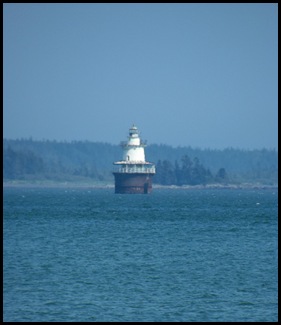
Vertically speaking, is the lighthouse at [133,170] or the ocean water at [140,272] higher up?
the lighthouse at [133,170]

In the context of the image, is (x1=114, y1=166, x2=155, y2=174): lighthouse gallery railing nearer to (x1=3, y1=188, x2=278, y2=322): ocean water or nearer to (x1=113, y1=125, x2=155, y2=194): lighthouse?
(x1=113, y1=125, x2=155, y2=194): lighthouse

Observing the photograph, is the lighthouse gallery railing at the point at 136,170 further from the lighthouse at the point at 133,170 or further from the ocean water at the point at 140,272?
the ocean water at the point at 140,272

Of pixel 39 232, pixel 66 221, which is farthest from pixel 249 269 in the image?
pixel 66 221

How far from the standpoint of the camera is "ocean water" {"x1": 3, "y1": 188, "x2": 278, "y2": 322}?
3031cm

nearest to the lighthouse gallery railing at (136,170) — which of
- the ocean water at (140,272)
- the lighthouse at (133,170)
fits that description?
the lighthouse at (133,170)

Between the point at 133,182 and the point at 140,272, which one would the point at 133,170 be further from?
the point at 140,272

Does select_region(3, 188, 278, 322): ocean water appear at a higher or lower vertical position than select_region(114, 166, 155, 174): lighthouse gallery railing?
lower

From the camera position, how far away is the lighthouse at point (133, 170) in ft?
415

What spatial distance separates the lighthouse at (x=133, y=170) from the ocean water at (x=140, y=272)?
190 ft

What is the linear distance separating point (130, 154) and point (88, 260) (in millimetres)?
85151

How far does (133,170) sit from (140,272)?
8763 centimetres

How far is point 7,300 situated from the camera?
3162 centimetres

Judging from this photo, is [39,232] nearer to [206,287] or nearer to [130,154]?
[206,287]

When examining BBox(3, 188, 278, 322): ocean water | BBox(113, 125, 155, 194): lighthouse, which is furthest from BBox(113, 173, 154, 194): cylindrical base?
BBox(3, 188, 278, 322): ocean water
